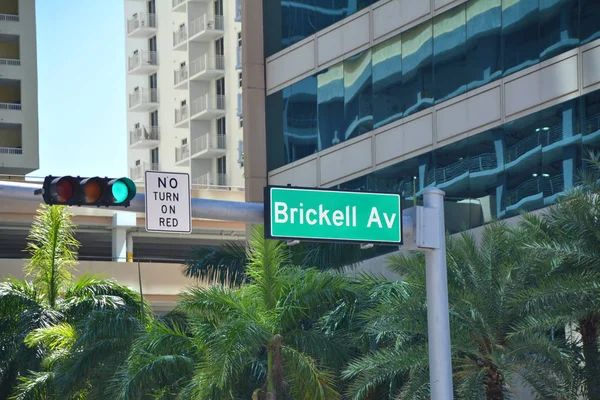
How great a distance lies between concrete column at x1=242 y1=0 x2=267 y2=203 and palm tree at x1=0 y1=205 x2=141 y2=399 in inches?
276

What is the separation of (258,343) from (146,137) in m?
72.1

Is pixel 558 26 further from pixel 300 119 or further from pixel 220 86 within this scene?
pixel 220 86

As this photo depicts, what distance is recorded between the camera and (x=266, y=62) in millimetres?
40688

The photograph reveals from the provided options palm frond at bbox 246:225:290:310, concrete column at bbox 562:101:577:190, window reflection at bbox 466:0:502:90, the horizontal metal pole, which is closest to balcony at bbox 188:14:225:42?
window reflection at bbox 466:0:502:90

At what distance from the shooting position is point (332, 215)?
13438mm

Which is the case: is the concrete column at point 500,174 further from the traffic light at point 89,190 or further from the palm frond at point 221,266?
the traffic light at point 89,190

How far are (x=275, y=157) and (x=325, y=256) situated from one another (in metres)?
10.3

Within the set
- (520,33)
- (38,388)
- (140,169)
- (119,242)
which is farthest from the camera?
(140,169)

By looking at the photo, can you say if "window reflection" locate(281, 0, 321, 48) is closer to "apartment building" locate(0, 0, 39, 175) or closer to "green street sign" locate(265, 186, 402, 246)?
"green street sign" locate(265, 186, 402, 246)

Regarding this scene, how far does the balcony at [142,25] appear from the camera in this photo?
93.5 metres

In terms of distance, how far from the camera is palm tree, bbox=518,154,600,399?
19547 millimetres

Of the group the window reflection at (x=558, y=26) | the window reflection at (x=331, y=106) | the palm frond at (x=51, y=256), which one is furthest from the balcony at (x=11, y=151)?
the window reflection at (x=558, y=26)

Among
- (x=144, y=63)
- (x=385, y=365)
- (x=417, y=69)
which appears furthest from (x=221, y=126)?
(x=385, y=365)

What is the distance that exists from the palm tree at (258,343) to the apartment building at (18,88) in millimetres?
48955
